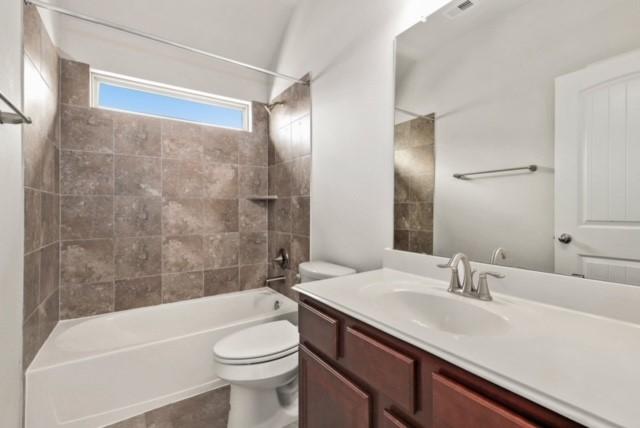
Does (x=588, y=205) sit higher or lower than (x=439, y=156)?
lower

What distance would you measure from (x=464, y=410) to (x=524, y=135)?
90 cm

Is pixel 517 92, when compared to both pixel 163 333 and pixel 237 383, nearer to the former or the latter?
pixel 237 383

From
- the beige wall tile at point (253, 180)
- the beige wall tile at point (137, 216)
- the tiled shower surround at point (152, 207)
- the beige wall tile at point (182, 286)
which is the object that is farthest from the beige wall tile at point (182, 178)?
the beige wall tile at point (182, 286)

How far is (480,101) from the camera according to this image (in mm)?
1123

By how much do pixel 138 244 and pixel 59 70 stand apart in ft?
4.24

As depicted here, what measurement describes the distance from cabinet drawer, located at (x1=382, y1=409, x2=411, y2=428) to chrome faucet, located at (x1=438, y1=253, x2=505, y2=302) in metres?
0.48

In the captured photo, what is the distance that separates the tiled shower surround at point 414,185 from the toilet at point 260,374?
45 centimetres

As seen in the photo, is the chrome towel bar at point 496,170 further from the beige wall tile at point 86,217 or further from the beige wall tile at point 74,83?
the beige wall tile at point 74,83

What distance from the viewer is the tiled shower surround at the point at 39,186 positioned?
1346 mm

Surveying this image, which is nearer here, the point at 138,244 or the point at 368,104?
the point at 368,104

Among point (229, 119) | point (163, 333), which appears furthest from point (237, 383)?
point (229, 119)

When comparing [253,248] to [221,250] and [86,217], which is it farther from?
[86,217]

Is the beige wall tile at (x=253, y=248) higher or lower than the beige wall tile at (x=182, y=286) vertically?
higher

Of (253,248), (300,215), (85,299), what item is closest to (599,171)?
(300,215)
